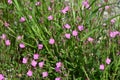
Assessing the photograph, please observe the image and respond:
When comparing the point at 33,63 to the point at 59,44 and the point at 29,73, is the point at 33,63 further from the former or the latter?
the point at 59,44

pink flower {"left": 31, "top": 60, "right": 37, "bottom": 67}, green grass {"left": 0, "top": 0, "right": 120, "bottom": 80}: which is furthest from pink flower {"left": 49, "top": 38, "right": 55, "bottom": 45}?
pink flower {"left": 31, "top": 60, "right": 37, "bottom": 67}

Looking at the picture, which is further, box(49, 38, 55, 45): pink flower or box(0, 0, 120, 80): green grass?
box(49, 38, 55, 45): pink flower

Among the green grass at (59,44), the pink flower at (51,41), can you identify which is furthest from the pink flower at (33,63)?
the pink flower at (51,41)

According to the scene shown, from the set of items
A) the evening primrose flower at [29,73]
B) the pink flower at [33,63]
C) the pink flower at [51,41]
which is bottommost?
the evening primrose flower at [29,73]

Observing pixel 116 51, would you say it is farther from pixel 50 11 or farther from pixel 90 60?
pixel 50 11

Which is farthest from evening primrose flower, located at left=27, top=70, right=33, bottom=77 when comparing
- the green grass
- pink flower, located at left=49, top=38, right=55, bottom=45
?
pink flower, located at left=49, top=38, right=55, bottom=45

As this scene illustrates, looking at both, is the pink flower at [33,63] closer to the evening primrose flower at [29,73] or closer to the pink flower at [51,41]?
the evening primrose flower at [29,73]

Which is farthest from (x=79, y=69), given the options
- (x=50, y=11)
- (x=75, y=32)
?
(x=50, y=11)

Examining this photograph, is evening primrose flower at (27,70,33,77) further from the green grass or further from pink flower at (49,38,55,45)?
pink flower at (49,38,55,45)

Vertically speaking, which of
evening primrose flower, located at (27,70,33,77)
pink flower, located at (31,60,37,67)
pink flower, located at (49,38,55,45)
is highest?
pink flower, located at (49,38,55,45)

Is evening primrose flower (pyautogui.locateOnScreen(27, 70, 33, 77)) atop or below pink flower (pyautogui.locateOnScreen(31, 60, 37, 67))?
below
